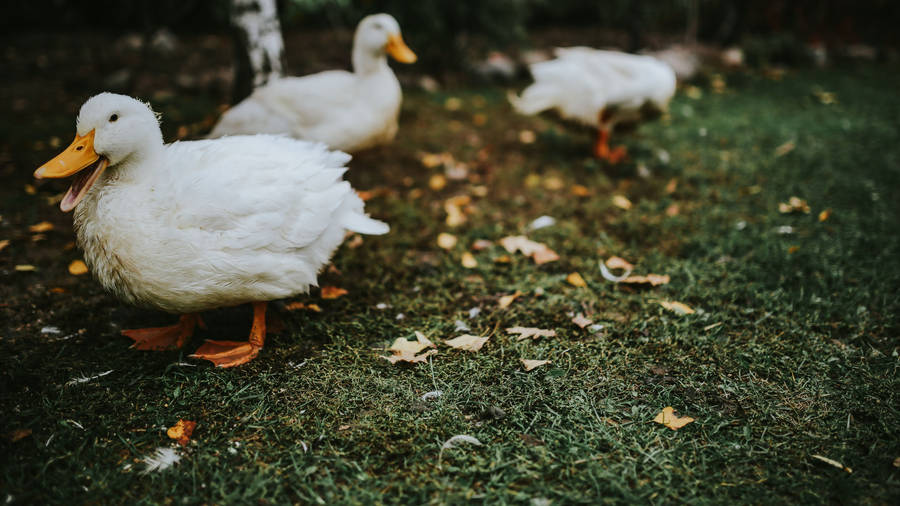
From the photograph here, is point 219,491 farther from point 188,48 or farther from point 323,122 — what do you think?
point 188,48

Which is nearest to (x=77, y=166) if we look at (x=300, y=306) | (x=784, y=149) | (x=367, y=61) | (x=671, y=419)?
(x=300, y=306)

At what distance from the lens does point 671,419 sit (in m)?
2.13

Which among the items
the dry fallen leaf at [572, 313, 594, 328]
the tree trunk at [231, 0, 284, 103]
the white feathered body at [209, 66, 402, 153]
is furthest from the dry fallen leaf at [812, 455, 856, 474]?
the tree trunk at [231, 0, 284, 103]

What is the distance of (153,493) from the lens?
1795mm

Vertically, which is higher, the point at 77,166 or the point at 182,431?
the point at 77,166

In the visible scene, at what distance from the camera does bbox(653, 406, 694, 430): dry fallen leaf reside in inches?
82.6

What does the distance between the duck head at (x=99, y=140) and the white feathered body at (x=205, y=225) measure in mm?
78

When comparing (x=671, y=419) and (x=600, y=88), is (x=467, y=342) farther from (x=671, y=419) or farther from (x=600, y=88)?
(x=600, y=88)

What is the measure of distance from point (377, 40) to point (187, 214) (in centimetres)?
230

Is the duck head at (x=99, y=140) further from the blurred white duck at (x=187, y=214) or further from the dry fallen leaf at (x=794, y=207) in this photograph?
the dry fallen leaf at (x=794, y=207)

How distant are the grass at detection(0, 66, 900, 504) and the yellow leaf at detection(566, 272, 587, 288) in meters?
0.07

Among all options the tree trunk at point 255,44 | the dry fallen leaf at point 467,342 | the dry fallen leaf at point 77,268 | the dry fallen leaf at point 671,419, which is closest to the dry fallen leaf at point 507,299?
the dry fallen leaf at point 467,342

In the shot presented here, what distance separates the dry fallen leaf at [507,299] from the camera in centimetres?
290

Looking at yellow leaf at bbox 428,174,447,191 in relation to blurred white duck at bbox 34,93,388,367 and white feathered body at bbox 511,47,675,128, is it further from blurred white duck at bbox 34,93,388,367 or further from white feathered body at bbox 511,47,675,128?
blurred white duck at bbox 34,93,388,367
